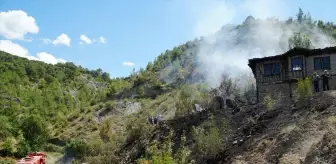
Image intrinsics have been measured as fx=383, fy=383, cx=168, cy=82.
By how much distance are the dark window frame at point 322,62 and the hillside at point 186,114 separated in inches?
258

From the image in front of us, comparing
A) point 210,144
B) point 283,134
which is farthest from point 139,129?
point 283,134

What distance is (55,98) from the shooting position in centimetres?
9488

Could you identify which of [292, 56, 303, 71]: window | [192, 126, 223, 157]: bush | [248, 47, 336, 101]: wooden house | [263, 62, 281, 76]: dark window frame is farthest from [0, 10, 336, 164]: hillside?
[292, 56, 303, 71]: window

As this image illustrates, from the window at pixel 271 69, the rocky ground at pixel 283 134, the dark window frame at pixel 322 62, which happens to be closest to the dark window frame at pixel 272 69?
the window at pixel 271 69

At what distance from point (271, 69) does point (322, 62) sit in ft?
13.3

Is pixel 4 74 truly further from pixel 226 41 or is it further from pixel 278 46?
pixel 278 46

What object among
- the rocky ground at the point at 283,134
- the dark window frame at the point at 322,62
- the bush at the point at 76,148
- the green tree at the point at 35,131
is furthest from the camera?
the green tree at the point at 35,131

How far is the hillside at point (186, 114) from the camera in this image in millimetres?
18516

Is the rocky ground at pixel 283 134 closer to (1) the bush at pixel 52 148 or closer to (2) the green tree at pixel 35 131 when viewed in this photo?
(2) the green tree at pixel 35 131

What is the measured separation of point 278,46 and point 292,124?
196ft

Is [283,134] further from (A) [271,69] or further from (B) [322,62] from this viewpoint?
(A) [271,69]

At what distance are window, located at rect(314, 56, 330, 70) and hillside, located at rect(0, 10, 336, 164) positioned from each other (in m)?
6.52

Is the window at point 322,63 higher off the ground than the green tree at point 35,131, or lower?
higher

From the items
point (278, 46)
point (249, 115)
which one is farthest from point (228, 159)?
point (278, 46)
